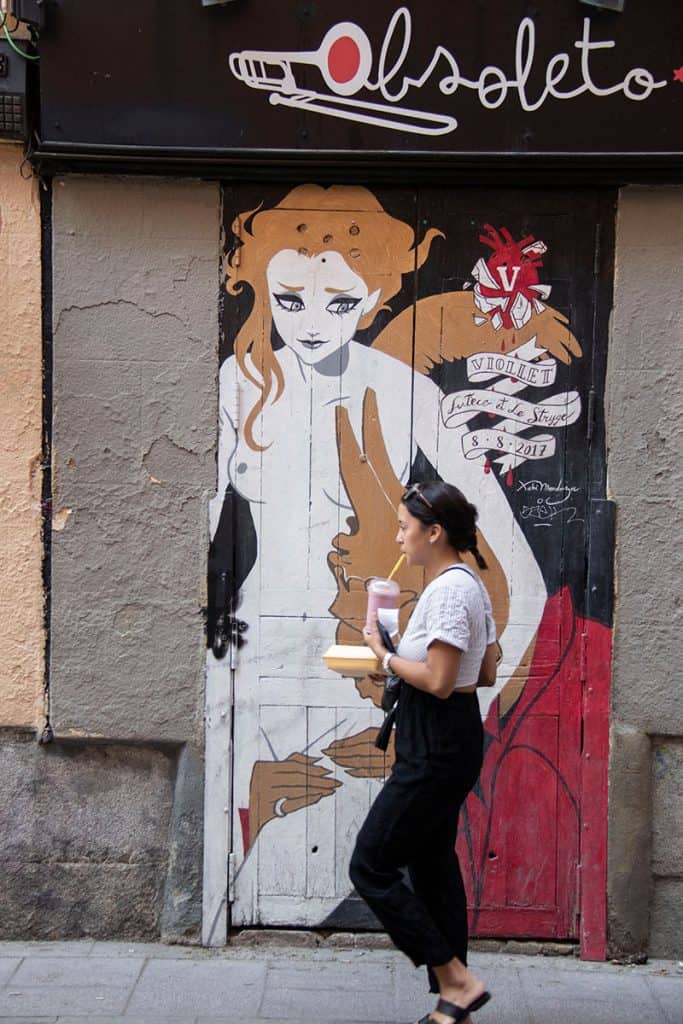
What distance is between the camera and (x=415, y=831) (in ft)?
12.3

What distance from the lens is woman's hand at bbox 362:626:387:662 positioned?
3752 millimetres

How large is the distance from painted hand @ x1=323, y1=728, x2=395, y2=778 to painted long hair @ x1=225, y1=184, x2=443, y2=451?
168 cm

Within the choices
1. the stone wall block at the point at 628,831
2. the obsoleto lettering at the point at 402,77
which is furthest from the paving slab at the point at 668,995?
the obsoleto lettering at the point at 402,77

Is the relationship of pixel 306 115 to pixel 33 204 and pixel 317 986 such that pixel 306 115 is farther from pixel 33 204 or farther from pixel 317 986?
pixel 317 986

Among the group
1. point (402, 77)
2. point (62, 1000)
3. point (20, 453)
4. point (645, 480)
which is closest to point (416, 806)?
point (62, 1000)

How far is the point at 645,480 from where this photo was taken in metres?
4.71

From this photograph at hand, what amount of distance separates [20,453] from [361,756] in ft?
6.12

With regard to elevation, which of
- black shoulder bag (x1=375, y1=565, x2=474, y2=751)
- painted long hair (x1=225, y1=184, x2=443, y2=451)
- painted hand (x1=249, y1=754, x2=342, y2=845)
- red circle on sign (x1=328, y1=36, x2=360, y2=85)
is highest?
red circle on sign (x1=328, y1=36, x2=360, y2=85)

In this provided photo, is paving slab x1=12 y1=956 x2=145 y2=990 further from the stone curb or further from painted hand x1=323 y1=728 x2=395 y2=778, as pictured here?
painted hand x1=323 y1=728 x2=395 y2=778

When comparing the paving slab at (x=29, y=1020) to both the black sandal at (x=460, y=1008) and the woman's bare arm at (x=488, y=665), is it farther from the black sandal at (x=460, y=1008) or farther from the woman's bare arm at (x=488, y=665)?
the woman's bare arm at (x=488, y=665)

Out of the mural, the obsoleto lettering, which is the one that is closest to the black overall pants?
the mural

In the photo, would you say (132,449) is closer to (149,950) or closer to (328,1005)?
(149,950)

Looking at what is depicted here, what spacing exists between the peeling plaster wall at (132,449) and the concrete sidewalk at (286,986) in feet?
2.89
